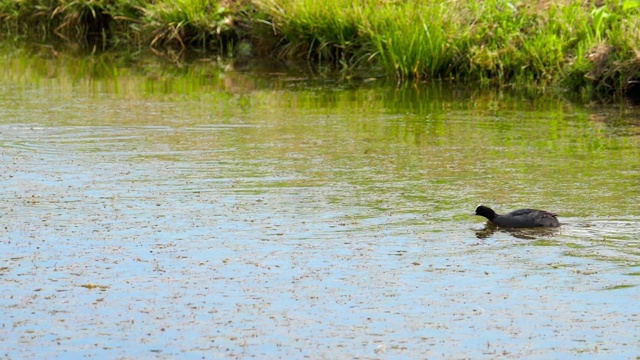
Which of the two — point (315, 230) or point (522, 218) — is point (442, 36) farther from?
point (315, 230)

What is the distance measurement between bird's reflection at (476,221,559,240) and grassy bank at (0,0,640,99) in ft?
18.5

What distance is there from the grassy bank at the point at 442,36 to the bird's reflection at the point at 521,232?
563 cm

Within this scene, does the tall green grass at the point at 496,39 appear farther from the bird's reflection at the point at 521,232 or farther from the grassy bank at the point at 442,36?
the bird's reflection at the point at 521,232

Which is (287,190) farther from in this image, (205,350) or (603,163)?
(205,350)

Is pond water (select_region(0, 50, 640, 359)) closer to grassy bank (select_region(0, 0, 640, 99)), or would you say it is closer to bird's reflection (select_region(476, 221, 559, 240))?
bird's reflection (select_region(476, 221, 559, 240))

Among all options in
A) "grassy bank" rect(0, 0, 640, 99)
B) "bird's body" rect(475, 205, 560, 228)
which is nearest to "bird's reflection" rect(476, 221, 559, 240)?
"bird's body" rect(475, 205, 560, 228)

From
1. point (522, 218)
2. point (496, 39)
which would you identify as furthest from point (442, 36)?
point (522, 218)

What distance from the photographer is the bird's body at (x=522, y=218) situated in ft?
25.3

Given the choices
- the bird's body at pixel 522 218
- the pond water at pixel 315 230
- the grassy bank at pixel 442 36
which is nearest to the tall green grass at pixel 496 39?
the grassy bank at pixel 442 36

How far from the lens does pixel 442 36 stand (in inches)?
556

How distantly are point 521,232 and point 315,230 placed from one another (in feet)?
4.34

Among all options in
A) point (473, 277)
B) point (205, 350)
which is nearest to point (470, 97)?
point (473, 277)

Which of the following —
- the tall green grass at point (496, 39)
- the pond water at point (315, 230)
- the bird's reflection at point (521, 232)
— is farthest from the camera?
the tall green grass at point (496, 39)

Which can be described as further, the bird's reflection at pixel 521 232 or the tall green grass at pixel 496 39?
the tall green grass at pixel 496 39
